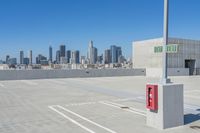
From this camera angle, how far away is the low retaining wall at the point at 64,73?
24144mm

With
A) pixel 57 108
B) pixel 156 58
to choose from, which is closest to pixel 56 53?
pixel 156 58

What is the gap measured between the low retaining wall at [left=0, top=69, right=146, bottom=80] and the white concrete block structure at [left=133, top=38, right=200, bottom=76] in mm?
2134

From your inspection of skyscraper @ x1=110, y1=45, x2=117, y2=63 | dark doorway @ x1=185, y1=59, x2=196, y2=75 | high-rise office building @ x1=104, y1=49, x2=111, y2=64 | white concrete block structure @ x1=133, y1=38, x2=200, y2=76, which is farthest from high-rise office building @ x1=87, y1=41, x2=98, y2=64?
dark doorway @ x1=185, y1=59, x2=196, y2=75

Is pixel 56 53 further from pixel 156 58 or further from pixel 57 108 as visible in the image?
pixel 57 108

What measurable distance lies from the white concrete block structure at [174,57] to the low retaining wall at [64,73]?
7.00 ft

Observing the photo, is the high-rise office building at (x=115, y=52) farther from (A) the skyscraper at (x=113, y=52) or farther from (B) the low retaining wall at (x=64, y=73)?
(B) the low retaining wall at (x=64, y=73)

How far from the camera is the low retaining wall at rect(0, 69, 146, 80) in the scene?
Answer: 951 inches

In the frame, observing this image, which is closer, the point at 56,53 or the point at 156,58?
the point at 156,58

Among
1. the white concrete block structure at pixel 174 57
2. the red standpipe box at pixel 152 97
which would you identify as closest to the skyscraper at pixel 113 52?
the white concrete block structure at pixel 174 57

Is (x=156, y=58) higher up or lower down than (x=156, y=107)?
higher up

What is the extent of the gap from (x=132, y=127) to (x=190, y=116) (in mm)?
2329

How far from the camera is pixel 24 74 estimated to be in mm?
24656

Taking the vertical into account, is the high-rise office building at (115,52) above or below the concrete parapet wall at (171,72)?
above

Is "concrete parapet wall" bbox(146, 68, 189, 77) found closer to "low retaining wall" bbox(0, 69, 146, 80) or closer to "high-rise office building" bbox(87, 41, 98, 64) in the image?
"low retaining wall" bbox(0, 69, 146, 80)
